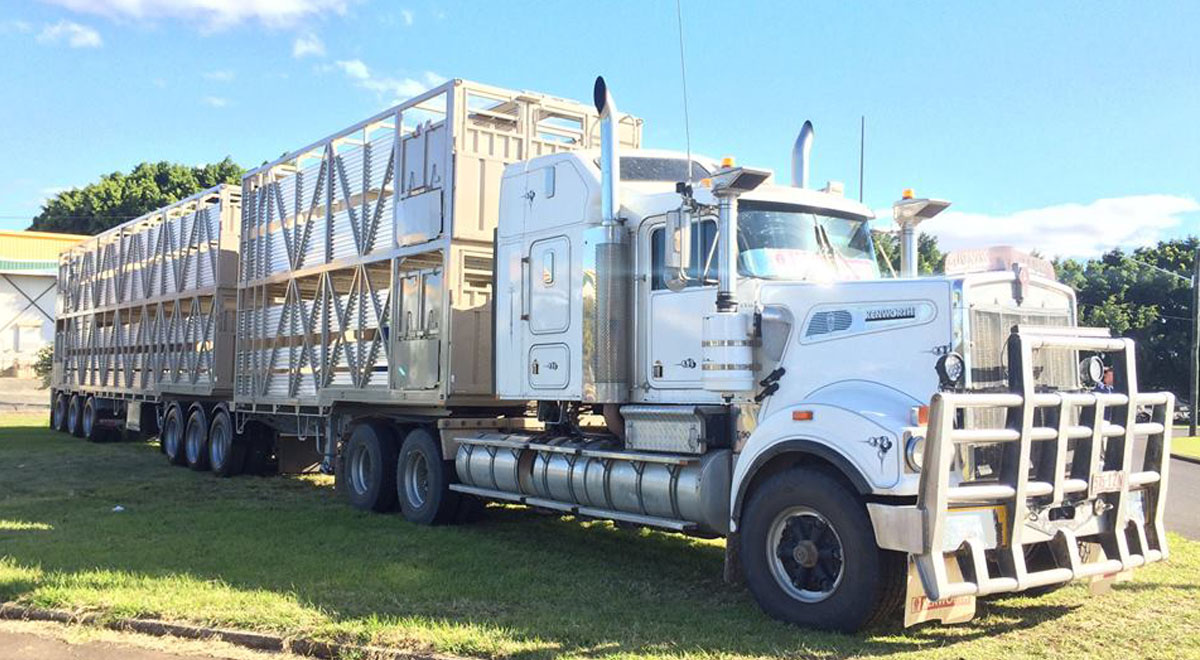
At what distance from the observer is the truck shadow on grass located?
593 centimetres

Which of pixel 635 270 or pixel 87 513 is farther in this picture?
pixel 87 513

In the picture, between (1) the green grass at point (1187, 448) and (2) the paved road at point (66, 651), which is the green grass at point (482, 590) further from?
(1) the green grass at point (1187, 448)

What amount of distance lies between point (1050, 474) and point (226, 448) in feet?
40.5

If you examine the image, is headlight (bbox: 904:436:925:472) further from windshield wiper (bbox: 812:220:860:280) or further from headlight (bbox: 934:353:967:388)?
windshield wiper (bbox: 812:220:860:280)

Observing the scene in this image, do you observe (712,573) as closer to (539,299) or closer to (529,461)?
(529,461)

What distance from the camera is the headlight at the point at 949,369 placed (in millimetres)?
5816

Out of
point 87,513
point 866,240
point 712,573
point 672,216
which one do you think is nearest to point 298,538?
point 87,513

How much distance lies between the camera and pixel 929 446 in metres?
5.46

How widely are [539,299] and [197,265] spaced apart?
10.2 meters

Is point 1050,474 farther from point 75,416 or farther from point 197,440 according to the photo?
point 75,416

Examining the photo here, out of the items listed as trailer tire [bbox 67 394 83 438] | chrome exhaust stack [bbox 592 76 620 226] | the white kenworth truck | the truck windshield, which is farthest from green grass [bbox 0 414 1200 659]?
trailer tire [bbox 67 394 83 438]

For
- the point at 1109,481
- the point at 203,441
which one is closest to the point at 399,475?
the point at 203,441

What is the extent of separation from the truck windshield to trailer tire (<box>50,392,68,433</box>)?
22.0m

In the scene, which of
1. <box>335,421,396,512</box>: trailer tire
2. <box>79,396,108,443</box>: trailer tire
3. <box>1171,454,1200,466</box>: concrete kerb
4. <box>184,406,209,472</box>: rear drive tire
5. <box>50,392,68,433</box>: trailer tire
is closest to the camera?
<box>335,421,396,512</box>: trailer tire
